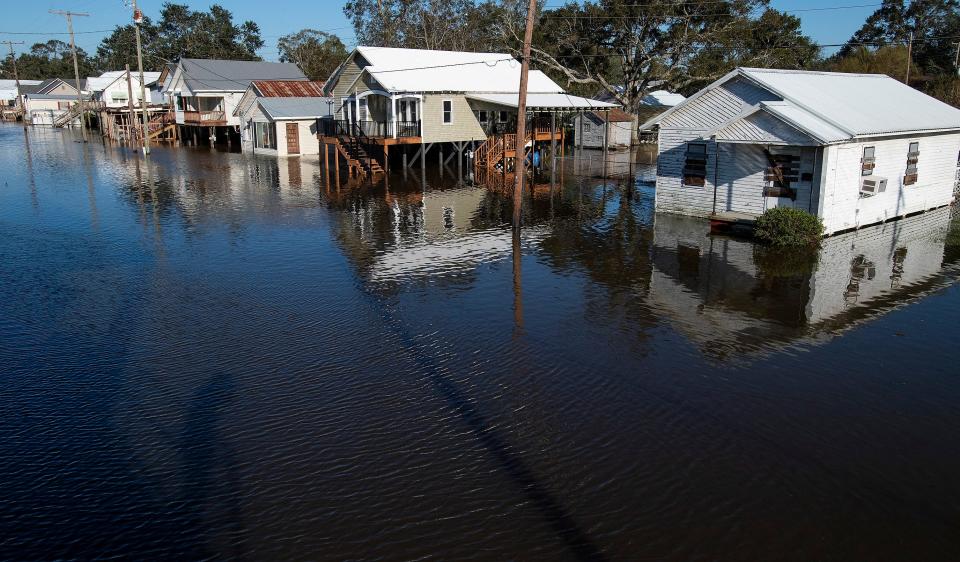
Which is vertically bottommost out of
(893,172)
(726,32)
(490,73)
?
(893,172)

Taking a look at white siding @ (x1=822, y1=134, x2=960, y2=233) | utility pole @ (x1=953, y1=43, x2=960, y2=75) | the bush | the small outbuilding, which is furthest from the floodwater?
utility pole @ (x1=953, y1=43, x2=960, y2=75)

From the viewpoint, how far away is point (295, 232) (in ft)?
75.7

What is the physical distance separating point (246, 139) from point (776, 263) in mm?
42692

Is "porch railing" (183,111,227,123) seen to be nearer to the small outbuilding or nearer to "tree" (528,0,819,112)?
"tree" (528,0,819,112)

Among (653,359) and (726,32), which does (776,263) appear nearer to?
(653,359)

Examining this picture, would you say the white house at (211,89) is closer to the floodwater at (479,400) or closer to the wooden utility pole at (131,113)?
the wooden utility pole at (131,113)

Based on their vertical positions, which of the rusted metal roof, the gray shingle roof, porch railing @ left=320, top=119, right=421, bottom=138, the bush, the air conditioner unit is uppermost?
the gray shingle roof

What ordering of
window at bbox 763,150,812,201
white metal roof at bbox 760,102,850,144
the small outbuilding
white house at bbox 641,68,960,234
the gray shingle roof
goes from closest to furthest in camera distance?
white metal roof at bbox 760,102,850,144, white house at bbox 641,68,960,234, window at bbox 763,150,812,201, the small outbuilding, the gray shingle roof

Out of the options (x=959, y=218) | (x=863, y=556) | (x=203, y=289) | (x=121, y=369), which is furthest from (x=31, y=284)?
(x=959, y=218)

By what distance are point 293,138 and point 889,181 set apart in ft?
118

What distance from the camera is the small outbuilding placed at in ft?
170

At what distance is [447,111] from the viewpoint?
1569 inches

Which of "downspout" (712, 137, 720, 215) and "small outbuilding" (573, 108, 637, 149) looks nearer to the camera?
"downspout" (712, 137, 720, 215)

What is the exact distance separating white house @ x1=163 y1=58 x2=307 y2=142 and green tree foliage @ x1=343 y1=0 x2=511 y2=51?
15.6m
